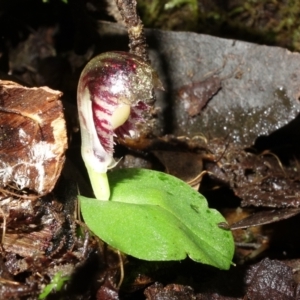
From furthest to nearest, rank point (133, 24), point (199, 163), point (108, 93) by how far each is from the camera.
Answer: point (199, 163)
point (133, 24)
point (108, 93)

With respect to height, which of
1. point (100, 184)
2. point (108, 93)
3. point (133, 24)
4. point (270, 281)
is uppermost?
point (133, 24)

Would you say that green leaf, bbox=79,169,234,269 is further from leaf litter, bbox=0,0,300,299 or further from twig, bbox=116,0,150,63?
twig, bbox=116,0,150,63

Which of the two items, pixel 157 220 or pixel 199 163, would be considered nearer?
pixel 157 220

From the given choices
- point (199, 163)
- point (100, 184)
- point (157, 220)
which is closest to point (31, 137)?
point (100, 184)

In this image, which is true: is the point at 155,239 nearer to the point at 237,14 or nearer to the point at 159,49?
the point at 159,49

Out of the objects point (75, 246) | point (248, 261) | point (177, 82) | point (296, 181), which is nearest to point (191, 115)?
point (177, 82)

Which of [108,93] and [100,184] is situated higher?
[108,93]

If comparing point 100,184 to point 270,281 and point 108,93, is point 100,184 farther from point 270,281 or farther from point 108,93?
point 270,281
